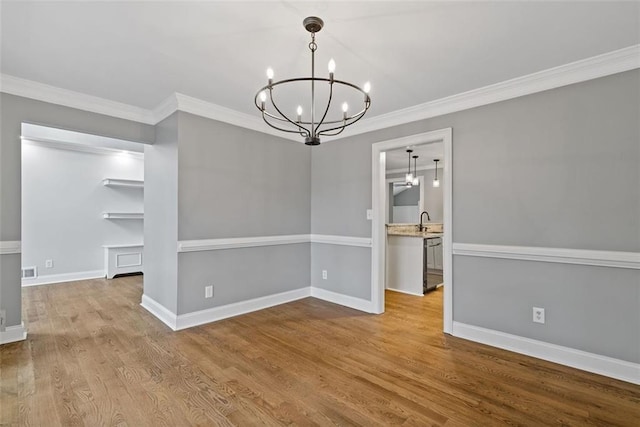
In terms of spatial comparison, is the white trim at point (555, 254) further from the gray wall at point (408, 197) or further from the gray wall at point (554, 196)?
the gray wall at point (408, 197)

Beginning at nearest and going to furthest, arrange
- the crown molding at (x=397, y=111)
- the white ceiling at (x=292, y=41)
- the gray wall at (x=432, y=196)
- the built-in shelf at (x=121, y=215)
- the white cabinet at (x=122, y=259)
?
the white ceiling at (x=292, y=41)
the crown molding at (x=397, y=111)
the white cabinet at (x=122, y=259)
the built-in shelf at (x=121, y=215)
the gray wall at (x=432, y=196)

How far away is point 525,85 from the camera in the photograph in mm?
2748

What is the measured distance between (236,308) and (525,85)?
12.8 ft

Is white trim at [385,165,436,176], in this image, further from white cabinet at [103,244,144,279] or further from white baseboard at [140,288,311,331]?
white cabinet at [103,244,144,279]

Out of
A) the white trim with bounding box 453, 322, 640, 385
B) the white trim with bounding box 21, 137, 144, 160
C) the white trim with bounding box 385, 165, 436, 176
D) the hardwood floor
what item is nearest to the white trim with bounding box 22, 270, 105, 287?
A: the white trim with bounding box 21, 137, 144, 160

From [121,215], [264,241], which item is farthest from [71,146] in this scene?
[264,241]

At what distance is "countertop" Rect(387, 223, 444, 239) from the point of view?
4.94m

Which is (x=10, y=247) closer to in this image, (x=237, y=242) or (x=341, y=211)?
(x=237, y=242)

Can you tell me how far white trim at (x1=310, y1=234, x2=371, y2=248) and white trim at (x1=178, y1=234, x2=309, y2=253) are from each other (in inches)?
6.4

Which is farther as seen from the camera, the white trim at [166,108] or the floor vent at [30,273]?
the floor vent at [30,273]

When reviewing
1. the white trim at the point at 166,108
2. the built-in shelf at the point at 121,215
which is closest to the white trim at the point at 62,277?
the built-in shelf at the point at 121,215

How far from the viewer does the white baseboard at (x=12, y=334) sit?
2839 millimetres

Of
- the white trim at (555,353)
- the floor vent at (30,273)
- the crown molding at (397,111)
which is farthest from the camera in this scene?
the floor vent at (30,273)

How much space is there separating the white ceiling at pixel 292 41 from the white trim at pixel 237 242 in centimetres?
166
